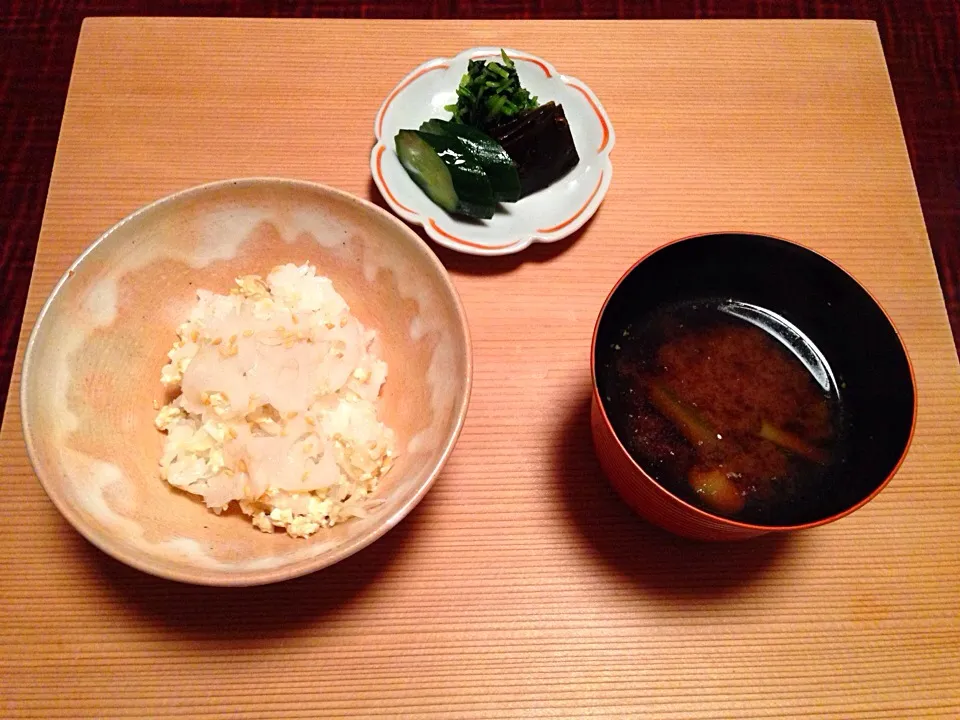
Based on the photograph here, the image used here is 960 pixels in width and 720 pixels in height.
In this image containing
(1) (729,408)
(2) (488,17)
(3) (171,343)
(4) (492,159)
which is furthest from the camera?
(2) (488,17)

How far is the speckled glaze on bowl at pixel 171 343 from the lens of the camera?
119 cm

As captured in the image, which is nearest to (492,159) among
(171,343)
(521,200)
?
(521,200)

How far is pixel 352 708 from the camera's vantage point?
1291 mm

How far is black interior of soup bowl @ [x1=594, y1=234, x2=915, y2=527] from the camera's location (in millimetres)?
1235

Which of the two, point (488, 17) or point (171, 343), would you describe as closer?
point (171, 343)

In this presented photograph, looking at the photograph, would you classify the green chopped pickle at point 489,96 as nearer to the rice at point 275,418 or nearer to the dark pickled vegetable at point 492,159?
the dark pickled vegetable at point 492,159

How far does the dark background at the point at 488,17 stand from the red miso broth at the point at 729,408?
82 cm

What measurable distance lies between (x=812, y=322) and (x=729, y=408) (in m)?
0.27

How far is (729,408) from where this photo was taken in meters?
1.34

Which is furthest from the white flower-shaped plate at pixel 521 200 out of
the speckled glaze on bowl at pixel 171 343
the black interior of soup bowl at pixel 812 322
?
the black interior of soup bowl at pixel 812 322

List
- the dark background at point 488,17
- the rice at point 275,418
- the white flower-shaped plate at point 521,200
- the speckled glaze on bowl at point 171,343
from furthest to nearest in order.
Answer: the dark background at point 488,17
the white flower-shaped plate at point 521,200
the rice at point 275,418
the speckled glaze on bowl at point 171,343

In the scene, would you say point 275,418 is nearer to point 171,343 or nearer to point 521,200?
point 171,343

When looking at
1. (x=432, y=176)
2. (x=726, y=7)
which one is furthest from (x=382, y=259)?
(x=726, y=7)

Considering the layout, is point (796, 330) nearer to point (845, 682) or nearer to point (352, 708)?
point (845, 682)
